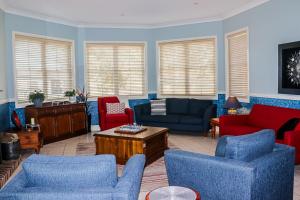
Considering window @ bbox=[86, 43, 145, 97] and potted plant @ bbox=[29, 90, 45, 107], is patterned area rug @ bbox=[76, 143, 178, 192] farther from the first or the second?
window @ bbox=[86, 43, 145, 97]

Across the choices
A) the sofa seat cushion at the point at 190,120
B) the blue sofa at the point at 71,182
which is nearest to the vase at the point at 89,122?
the sofa seat cushion at the point at 190,120

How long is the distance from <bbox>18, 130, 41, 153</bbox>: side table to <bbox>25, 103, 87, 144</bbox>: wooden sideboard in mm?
799

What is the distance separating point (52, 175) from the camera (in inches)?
75.5

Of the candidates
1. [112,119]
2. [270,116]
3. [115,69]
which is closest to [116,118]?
[112,119]

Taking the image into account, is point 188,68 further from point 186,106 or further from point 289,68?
point 289,68

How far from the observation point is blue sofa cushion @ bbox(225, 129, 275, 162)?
2.73 m

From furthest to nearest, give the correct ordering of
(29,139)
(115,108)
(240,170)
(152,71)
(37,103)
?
(152,71) → (115,108) → (37,103) → (29,139) → (240,170)

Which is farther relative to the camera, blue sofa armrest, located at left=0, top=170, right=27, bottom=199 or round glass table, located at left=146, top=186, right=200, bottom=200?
round glass table, located at left=146, top=186, right=200, bottom=200

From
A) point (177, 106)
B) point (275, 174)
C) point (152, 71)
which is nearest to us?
point (275, 174)

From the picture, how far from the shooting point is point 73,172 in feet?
6.28

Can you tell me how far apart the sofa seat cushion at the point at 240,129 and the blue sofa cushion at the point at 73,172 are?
418 centimetres

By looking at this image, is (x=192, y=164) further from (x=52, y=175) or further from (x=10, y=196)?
(x=10, y=196)

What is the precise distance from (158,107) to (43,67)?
126 inches

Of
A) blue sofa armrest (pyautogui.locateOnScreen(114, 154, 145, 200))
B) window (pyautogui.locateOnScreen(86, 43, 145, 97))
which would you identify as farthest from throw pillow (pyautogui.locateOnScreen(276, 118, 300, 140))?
window (pyautogui.locateOnScreen(86, 43, 145, 97))
